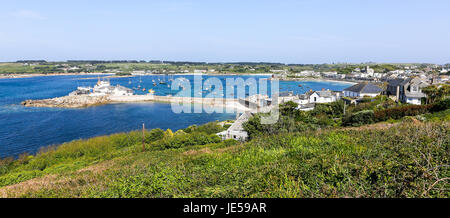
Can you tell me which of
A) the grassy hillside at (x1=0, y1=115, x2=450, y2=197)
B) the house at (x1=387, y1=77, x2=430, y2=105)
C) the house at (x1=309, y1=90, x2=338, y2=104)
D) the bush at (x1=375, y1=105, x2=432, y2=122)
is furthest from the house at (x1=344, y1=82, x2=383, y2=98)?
the grassy hillside at (x1=0, y1=115, x2=450, y2=197)

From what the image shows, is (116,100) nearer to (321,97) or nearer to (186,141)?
(321,97)

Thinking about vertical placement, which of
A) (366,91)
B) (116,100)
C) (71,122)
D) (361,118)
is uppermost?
(366,91)

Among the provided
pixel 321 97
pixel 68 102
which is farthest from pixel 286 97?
pixel 68 102

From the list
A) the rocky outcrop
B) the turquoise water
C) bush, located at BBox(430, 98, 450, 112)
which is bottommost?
the turquoise water

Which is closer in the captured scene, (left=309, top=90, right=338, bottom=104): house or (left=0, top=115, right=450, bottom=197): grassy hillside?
(left=0, top=115, right=450, bottom=197): grassy hillside

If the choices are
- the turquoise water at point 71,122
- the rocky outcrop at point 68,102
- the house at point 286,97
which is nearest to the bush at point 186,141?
the turquoise water at point 71,122

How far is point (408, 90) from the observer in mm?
28375

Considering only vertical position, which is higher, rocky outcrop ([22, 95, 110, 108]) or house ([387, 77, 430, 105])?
house ([387, 77, 430, 105])

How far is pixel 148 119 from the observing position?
35.7 m

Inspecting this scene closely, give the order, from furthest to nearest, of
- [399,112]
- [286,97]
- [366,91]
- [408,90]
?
1. [286,97]
2. [366,91]
3. [408,90]
4. [399,112]

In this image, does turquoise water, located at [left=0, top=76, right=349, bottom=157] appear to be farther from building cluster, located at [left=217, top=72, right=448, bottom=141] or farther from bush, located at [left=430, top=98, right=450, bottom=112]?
bush, located at [left=430, top=98, right=450, bottom=112]

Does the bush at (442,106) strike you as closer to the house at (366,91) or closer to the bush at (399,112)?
the bush at (399,112)

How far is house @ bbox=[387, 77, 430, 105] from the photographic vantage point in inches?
1039
